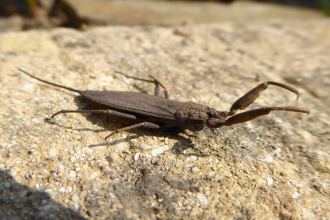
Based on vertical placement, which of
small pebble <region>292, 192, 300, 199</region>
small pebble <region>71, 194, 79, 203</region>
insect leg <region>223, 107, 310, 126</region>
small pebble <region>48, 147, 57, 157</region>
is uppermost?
insect leg <region>223, 107, 310, 126</region>

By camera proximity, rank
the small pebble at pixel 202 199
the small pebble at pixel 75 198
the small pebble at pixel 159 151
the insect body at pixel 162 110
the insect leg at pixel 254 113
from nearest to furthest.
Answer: the small pebble at pixel 75 198 < the small pebble at pixel 202 199 < the insect leg at pixel 254 113 < the small pebble at pixel 159 151 < the insect body at pixel 162 110

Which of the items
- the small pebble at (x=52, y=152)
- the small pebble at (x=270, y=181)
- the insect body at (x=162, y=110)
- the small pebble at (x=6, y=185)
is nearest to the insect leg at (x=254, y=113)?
the insect body at (x=162, y=110)

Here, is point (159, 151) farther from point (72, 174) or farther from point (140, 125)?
point (72, 174)

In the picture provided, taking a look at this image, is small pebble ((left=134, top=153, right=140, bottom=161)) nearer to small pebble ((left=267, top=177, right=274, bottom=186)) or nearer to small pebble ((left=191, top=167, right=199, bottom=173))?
small pebble ((left=191, top=167, right=199, bottom=173))

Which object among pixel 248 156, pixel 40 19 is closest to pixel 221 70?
pixel 248 156

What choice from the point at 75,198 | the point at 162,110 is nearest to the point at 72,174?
the point at 75,198

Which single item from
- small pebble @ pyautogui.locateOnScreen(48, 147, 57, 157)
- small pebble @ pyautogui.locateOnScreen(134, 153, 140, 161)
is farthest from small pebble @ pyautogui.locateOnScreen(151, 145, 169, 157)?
small pebble @ pyautogui.locateOnScreen(48, 147, 57, 157)

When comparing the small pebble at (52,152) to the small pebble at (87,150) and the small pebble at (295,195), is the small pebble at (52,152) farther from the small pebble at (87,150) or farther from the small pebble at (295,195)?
the small pebble at (295,195)

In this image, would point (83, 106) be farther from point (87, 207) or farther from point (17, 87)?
point (87, 207)
